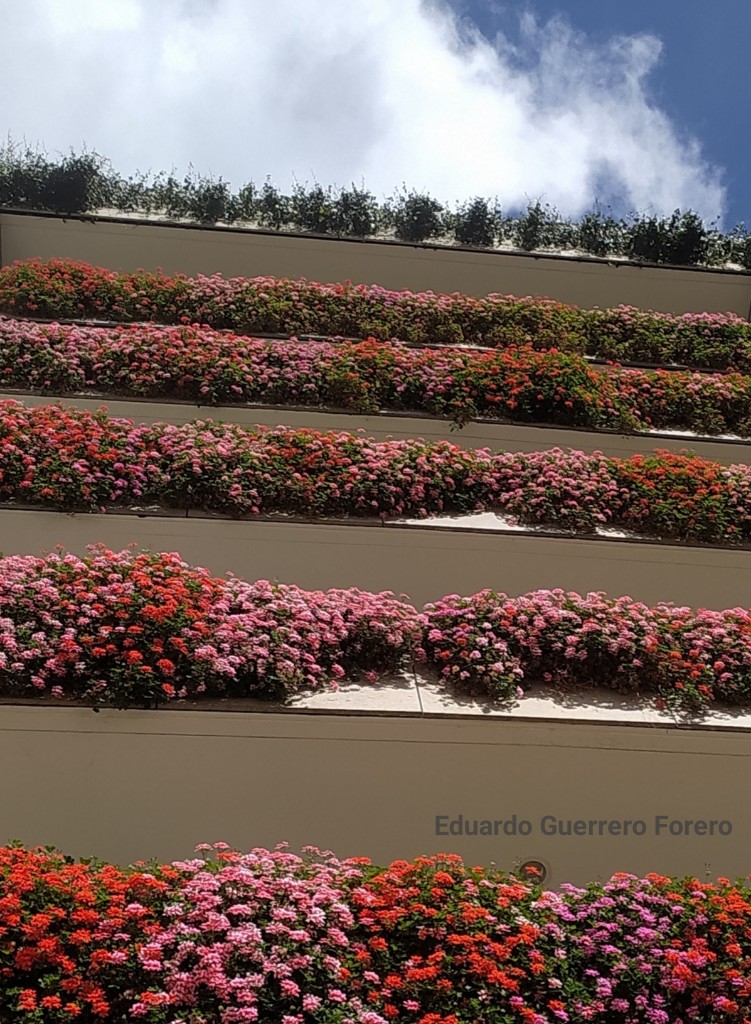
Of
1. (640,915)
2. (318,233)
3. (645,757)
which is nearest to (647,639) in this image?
(645,757)

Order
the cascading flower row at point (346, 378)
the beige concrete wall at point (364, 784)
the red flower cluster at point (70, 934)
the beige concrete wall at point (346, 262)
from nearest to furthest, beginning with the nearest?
the red flower cluster at point (70, 934), the beige concrete wall at point (364, 784), the cascading flower row at point (346, 378), the beige concrete wall at point (346, 262)

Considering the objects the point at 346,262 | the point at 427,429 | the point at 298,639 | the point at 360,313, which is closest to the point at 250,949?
the point at 298,639

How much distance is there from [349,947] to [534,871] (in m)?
1.50

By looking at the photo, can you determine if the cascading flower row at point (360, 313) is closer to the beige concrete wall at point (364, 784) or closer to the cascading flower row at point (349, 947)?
the beige concrete wall at point (364, 784)

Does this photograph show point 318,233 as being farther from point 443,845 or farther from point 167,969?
point 167,969

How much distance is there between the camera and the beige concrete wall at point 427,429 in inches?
340

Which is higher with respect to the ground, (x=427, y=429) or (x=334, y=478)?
(x=427, y=429)

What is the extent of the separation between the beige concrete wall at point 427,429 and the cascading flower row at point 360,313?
2040 millimetres

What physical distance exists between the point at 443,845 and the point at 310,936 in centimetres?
144

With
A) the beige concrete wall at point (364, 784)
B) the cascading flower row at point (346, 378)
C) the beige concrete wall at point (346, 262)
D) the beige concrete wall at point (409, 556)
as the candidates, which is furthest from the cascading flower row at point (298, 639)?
the beige concrete wall at point (346, 262)

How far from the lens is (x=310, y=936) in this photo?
14.4 ft

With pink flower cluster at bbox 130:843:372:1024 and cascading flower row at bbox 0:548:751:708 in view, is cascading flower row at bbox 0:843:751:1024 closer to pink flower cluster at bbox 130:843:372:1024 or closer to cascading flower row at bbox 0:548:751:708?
pink flower cluster at bbox 130:843:372:1024

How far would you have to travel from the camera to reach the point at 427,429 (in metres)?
8.92

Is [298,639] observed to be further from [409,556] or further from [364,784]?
[409,556]
